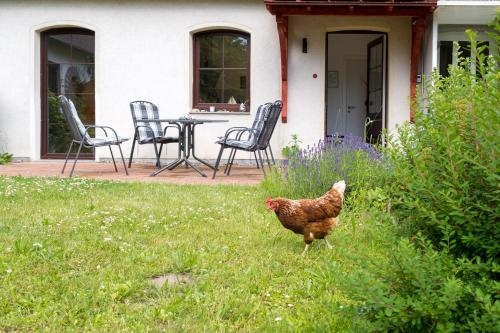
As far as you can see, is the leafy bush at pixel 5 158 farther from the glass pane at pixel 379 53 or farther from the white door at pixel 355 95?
the white door at pixel 355 95

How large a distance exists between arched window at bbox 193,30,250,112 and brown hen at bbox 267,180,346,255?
6.52 meters

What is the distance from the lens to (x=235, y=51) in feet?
32.0

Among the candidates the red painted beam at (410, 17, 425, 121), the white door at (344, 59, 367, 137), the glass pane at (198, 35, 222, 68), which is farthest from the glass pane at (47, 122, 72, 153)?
the white door at (344, 59, 367, 137)

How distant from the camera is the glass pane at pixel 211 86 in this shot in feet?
31.9

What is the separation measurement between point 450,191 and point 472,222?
10cm

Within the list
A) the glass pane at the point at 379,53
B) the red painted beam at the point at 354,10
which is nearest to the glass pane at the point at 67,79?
the red painted beam at the point at 354,10

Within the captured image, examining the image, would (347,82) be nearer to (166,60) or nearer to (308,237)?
(166,60)

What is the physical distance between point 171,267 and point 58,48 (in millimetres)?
8265

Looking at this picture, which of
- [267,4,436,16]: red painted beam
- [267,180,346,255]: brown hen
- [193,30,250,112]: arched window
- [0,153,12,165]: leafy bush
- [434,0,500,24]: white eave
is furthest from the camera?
[193,30,250,112]: arched window

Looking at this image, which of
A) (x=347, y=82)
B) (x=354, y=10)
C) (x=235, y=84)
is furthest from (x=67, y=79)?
(x=347, y=82)

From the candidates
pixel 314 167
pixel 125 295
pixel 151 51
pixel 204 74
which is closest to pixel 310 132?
pixel 204 74

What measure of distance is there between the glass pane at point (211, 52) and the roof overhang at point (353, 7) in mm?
1724

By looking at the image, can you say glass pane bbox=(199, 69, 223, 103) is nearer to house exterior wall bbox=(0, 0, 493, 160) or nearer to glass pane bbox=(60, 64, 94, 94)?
house exterior wall bbox=(0, 0, 493, 160)

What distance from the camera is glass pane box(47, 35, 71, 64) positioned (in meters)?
10.1
